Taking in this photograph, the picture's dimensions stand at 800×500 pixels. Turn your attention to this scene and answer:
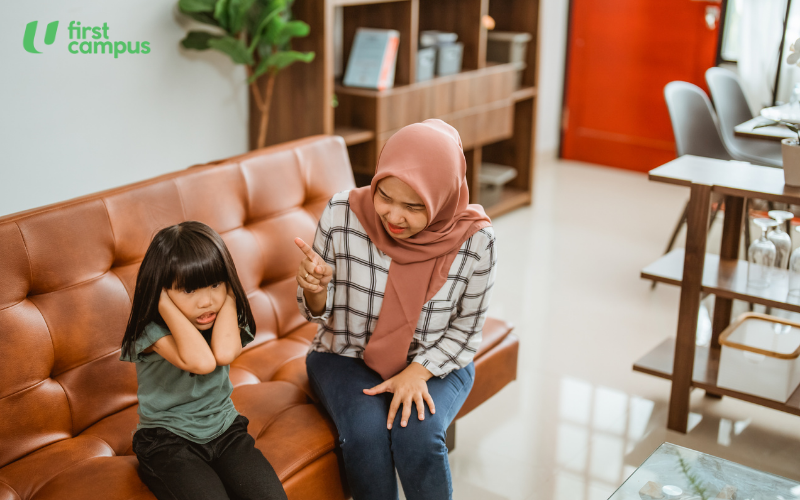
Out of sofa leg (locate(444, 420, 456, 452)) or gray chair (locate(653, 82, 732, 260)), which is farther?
gray chair (locate(653, 82, 732, 260))

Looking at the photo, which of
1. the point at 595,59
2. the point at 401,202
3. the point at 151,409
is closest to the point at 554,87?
the point at 595,59

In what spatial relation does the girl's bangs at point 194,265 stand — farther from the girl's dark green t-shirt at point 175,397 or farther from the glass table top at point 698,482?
the glass table top at point 698,482

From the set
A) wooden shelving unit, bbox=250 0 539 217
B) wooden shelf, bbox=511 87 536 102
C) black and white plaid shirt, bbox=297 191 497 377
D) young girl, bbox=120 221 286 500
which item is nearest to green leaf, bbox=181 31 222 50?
wooden shelving unit, bbox=250 0 539 217

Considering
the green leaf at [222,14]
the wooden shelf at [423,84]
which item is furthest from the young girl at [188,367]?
the wooden shelf at [423,84]

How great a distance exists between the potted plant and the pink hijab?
1.24 metres

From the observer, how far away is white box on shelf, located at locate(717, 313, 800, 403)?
7.66ft

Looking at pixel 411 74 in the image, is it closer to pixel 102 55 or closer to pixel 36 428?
pixel 102 55

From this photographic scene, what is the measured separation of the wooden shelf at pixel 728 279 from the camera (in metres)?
2.21

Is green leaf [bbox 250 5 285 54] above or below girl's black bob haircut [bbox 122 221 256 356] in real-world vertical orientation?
above

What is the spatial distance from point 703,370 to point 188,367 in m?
1.68

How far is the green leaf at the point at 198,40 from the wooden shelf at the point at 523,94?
2116 mm

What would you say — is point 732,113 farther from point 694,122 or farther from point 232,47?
point 232,47

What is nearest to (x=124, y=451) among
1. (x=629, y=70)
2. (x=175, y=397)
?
(x=175, y=397)

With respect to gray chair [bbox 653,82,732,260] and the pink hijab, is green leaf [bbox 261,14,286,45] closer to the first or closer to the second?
the pink hijab
